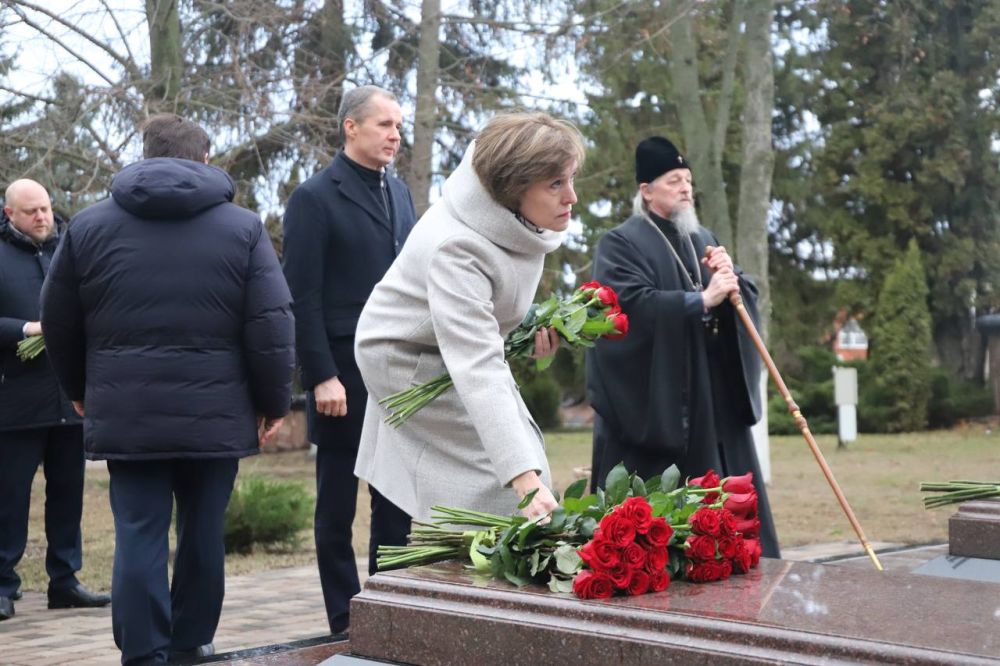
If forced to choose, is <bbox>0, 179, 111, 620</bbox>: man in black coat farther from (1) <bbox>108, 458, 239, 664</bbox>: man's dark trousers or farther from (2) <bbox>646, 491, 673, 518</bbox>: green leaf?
(2) <bbox>646, 491, 673, 518</bbox>: green leaf

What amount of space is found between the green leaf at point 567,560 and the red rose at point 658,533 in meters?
0.16

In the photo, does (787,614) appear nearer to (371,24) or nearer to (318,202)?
(318,202)

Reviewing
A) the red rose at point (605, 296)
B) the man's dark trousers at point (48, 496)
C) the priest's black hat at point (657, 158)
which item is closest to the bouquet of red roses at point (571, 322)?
the red rose at point (605, 296)

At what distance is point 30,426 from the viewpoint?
625 centimetres

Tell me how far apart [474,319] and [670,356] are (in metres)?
2.54

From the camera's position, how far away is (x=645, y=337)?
225 inches

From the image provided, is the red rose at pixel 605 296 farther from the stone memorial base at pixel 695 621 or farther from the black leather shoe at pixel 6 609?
the black leather shoe at pixel 6 609

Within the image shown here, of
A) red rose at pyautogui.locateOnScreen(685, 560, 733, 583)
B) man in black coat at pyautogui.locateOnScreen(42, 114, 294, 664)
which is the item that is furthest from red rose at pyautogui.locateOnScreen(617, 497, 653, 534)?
man in black coat at pyautogui.locateOnScreen(42, 114, 294, 664)

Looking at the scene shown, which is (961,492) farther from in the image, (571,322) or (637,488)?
(637,488)

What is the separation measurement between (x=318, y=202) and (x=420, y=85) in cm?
763

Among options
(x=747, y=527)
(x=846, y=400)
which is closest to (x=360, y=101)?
(x=747, y=527)

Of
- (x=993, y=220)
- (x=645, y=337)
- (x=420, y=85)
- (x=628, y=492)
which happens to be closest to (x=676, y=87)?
(x=420, y=85)

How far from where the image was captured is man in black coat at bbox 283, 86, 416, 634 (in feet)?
16.0

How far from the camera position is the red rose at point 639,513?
279cm
